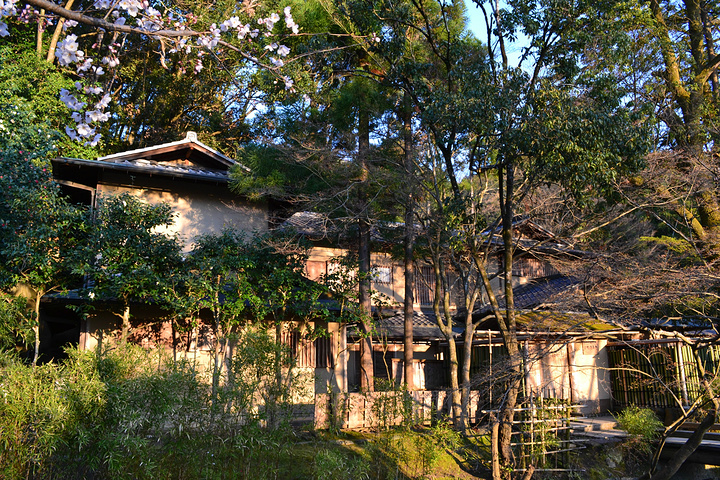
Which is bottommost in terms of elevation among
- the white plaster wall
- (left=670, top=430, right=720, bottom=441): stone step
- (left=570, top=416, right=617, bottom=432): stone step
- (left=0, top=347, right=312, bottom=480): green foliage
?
(left=570, top=416, right=617, bottom=432): stone step

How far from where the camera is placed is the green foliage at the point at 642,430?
1265 centimetres

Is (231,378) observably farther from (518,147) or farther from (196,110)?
(196,110)

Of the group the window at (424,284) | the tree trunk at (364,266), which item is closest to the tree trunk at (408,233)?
the tree trunk at (364,266)

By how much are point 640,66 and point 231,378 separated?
39.5 ft

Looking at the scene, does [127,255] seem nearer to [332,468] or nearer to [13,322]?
[13,322]

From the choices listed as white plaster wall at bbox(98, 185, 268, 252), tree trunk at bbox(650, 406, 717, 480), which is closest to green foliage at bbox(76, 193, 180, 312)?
white plaster wall at bbox(98, 185, 268, 252)

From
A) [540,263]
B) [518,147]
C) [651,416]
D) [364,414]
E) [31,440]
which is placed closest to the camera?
[31,440]

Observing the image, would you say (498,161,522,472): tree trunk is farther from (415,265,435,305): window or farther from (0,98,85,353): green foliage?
(415,265,435,305): window

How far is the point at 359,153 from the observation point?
45.1ft

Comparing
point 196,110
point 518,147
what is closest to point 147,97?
point 196,110

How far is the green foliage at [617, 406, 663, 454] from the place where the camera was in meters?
12.6

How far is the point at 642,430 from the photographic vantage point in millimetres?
12867

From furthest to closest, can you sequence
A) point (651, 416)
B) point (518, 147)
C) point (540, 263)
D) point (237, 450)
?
point (540, 263), point (651, 416), point (518, 147), point (237, 450)

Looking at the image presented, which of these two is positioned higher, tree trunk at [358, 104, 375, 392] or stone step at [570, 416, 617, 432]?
tree trunk at [358, 104, 375, 392]
